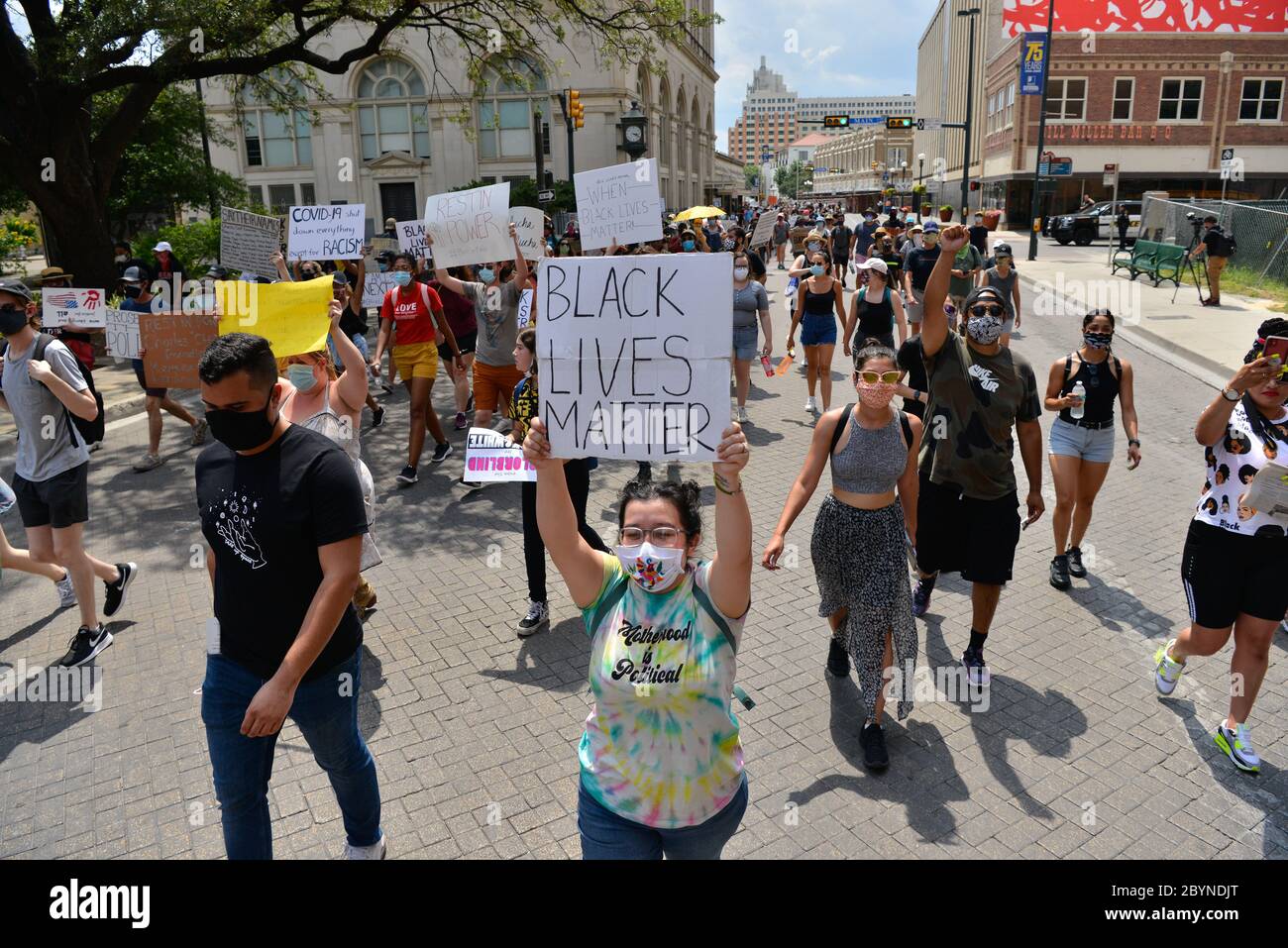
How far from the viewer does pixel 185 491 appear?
860cm

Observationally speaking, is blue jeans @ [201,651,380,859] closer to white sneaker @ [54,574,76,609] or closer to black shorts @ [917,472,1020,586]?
black shorts @ [917,472,1020,586]

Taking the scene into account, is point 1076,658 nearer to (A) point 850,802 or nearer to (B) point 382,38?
(A) point 850,802

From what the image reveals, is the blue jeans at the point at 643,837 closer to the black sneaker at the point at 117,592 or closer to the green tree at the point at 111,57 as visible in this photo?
the black sneaker at the point at 117,592

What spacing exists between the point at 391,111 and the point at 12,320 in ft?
161

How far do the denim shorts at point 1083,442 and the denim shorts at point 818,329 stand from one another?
4.36 m

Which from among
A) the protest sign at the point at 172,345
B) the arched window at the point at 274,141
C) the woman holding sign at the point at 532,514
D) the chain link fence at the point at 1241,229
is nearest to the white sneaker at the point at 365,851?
the woman holding sign at the point at 532,514

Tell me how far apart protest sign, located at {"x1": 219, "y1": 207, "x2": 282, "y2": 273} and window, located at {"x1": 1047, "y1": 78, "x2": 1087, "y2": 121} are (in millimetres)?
46359

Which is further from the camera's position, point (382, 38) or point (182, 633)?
point (382, 38)

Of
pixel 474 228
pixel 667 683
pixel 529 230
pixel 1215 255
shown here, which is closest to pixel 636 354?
pixel 667 683

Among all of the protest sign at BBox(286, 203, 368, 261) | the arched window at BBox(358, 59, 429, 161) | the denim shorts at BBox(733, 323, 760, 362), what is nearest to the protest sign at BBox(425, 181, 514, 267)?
the protest sign at BBox(286, 203, 368, 261)

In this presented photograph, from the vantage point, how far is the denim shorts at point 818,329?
10.2m

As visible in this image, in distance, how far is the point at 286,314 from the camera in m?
4.52

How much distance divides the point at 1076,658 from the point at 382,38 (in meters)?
14.8
